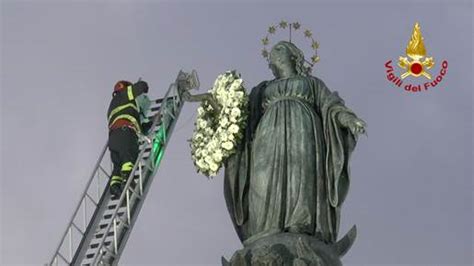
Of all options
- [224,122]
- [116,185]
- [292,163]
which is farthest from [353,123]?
[116,185]

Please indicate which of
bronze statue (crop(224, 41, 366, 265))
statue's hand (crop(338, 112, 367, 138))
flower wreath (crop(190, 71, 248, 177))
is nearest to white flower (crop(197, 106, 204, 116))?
flower wreath (crop(190, 71, 248, 177))

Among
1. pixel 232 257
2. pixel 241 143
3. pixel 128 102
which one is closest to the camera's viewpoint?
pixel 232 257

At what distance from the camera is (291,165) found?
2116 centimetres

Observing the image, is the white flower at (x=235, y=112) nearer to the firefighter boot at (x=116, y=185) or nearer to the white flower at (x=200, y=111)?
the white flower at (x=200, y=111)

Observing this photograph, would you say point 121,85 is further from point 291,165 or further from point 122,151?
point 291,165

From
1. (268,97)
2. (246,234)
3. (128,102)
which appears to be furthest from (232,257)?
(128,102)

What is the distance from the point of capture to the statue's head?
22.2 meters

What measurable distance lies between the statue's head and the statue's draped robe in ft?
0.79

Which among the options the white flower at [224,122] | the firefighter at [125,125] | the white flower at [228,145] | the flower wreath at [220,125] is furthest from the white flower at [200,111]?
the firefighter at [125,125]

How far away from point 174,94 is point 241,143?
3.27 meters

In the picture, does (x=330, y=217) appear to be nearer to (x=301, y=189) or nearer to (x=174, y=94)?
(x=301, y=189)

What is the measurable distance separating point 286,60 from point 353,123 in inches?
61.5

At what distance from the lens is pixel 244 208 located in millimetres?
21438

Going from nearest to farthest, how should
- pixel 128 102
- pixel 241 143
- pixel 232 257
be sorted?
pixel 232 257
pixel 241 143
pixel 128 102
